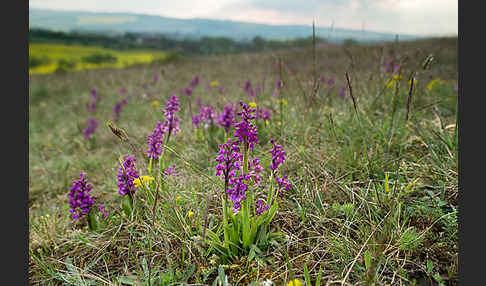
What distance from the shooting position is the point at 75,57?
24.1 m

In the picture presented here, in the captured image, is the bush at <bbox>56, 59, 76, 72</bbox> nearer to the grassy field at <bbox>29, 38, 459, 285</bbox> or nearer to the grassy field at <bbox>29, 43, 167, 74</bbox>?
the grassy field at <bbox>29, 43, 167, 74</bbox>

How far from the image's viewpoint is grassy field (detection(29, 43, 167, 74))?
2089 cm

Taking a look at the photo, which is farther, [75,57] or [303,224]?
[75,57]

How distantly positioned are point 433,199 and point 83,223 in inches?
123

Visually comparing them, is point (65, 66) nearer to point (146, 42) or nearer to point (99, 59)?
point (99, 59)

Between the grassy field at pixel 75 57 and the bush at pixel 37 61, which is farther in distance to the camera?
the bush at pixel 37 61

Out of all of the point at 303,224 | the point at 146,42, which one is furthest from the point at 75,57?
the point at 303,224

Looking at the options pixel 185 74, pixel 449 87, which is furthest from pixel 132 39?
pixel 449 87

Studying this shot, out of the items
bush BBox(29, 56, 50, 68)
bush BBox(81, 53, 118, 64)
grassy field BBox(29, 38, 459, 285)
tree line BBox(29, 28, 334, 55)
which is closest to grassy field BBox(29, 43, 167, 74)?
bush BBox(29, 56, 50, 68)

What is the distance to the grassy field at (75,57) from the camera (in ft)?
68.5

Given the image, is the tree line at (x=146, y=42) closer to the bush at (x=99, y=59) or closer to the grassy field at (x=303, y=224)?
the bush at (x=99, y=59)

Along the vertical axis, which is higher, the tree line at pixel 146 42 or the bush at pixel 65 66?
the tree line at pixel 146 42

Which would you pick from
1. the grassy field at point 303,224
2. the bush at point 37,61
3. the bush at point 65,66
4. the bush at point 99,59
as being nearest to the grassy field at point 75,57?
the bush at point 37,61

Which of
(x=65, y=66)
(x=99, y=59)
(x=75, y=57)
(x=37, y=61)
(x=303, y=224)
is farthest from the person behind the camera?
(x=75, y=57)
